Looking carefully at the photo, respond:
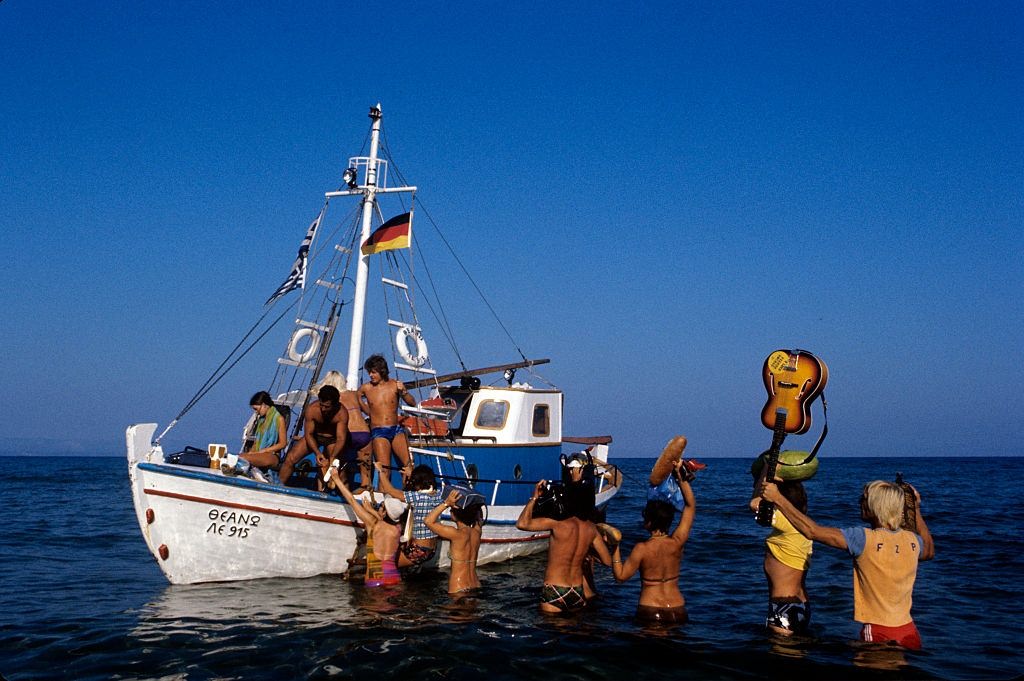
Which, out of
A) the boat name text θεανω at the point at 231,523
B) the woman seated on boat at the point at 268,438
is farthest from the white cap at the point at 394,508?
the woman seated on boat at the point at 268,438

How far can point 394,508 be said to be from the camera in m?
12.1

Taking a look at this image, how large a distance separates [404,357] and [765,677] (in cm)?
1096

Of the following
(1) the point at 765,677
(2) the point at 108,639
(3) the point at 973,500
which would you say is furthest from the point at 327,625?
(3) the point at 973,500

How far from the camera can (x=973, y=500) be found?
3825cm

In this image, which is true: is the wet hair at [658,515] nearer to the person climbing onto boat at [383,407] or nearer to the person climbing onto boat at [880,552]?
the person climbing onto boat at [880,552]

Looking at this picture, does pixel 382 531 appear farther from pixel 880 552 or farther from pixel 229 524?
pixel 880 552

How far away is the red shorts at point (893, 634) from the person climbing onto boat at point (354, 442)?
8558 millimetres

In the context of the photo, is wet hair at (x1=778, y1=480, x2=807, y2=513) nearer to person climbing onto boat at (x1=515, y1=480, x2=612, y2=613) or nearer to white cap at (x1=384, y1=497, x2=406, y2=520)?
person climbing onto boat at (x1=515, y1=480, x2=612, y2=613)

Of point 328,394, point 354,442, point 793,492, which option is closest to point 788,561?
point 793,492

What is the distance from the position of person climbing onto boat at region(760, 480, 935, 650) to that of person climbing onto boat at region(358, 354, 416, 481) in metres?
7.86

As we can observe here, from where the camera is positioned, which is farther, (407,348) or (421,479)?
(407,348)

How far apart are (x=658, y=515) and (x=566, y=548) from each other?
57.7 inches

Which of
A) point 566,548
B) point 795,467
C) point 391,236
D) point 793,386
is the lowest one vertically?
point 566,548

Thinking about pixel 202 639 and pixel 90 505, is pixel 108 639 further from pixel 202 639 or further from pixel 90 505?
pixel 90 505
